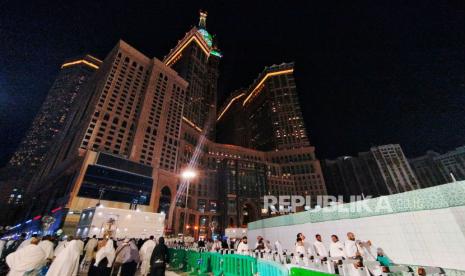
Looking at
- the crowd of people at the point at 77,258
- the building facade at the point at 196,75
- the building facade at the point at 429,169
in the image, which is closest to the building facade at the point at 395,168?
the building facade at the point at 429,169

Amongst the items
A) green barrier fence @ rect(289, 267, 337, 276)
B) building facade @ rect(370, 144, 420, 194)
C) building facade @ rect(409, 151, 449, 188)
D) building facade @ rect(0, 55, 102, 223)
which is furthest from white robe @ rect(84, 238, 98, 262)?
building facade @ rect(409, 151, 449, 188)

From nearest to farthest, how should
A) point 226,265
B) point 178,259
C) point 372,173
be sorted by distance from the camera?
point 226,265
point 178,259
point 372,173

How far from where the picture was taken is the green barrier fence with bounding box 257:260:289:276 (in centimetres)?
495

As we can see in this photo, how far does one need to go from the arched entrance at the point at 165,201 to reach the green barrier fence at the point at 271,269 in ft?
196

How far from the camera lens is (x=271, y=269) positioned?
5.70 m

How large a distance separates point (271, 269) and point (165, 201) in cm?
6216

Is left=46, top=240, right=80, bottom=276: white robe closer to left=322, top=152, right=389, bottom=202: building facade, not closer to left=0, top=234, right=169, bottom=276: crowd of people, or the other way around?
left=0, top=234, right=169, bottom=276: crowd of people

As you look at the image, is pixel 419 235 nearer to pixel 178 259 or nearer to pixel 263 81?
pixel 178 259

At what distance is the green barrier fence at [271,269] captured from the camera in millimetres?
4949

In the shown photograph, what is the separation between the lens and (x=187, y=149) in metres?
77.9

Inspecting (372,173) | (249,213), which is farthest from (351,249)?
(372,173)

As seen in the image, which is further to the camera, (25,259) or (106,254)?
(106,254)

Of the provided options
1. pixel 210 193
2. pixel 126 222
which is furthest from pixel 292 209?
pixel 126 222

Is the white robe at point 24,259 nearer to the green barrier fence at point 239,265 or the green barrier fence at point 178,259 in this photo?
the green barrier fence at point 239,265
